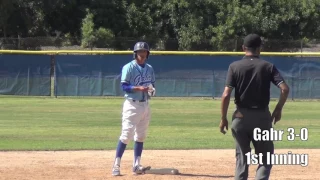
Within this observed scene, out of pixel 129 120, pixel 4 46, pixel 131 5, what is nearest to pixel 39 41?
pixel 4 46

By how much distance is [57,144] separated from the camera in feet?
44.6

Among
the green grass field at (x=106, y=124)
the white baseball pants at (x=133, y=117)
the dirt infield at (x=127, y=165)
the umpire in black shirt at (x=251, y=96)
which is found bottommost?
the green grass field at (x=106, y=124)

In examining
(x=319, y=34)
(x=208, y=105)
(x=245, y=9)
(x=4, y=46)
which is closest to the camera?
(x=208, y=105)

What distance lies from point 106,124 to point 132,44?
17.9m

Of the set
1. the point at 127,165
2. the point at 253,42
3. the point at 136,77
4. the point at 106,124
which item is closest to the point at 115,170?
the point at 127,165

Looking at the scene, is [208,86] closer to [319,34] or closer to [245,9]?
[245,9]

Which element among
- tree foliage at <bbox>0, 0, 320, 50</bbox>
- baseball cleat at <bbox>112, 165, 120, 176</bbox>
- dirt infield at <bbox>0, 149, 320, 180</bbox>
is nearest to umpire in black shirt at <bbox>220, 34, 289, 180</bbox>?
dirt infield at <bbox>0, 149, 320, 180</bbox>

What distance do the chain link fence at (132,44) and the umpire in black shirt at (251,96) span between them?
27900 millimetres

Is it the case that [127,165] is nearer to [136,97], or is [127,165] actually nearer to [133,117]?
[133,117]

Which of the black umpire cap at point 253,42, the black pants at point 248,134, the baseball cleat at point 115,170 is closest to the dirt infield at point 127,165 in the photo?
the baseball cleat at point 115,170

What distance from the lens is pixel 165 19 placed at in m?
40.2

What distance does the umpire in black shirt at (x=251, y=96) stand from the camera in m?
7.33

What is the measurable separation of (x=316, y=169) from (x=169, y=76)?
1830 cm

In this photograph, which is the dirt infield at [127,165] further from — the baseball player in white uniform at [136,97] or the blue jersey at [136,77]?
the blue jersey at [136,77]
